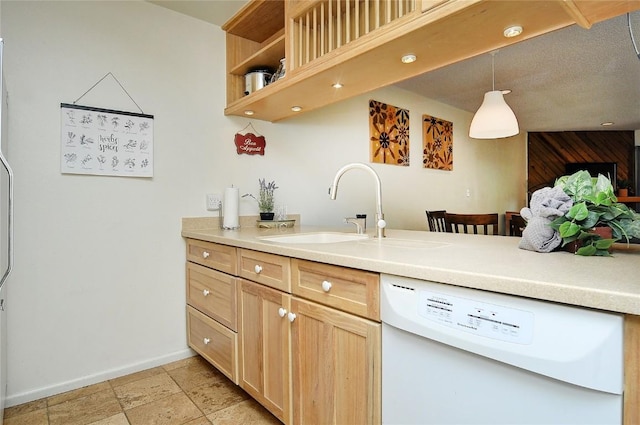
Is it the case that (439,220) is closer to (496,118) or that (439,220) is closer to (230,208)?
(496,118)

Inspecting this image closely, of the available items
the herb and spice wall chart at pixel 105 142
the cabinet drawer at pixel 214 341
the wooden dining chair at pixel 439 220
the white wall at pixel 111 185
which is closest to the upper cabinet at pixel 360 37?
the white wall at pixel 111 185

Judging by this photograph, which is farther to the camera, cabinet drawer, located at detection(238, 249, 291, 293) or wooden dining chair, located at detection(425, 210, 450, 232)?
wooden dining chair, located at detection(425, 210, 450, 232)

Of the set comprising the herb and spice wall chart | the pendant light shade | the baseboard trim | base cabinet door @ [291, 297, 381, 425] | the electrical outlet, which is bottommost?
the baseboard trim

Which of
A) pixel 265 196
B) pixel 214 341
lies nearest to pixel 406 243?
pixel 214 341

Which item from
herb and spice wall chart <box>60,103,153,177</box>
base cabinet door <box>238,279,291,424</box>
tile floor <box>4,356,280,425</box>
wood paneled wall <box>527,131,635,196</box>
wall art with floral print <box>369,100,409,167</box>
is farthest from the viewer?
wood paneled wall <box>527,131,635,196</box>

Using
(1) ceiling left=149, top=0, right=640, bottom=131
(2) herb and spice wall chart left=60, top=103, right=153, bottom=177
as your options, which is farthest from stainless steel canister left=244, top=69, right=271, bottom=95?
(2) herb and spice wall chart left=60, top=103, right=153, bottom=177

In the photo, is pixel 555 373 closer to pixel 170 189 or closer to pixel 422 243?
pixel 422 243

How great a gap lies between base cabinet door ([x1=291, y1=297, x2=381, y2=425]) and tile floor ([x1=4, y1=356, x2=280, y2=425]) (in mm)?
450

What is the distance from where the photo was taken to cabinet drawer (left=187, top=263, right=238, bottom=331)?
1.72 metres

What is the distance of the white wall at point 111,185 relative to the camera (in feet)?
5.73

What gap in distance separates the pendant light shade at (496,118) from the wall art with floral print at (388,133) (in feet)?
2.81

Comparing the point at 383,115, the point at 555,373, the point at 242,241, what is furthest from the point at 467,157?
the point at 555,373

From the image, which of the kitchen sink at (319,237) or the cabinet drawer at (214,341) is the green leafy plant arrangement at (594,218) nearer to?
the kitchen sink at (319,237)

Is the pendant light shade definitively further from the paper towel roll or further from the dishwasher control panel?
the dishwasher control panel
